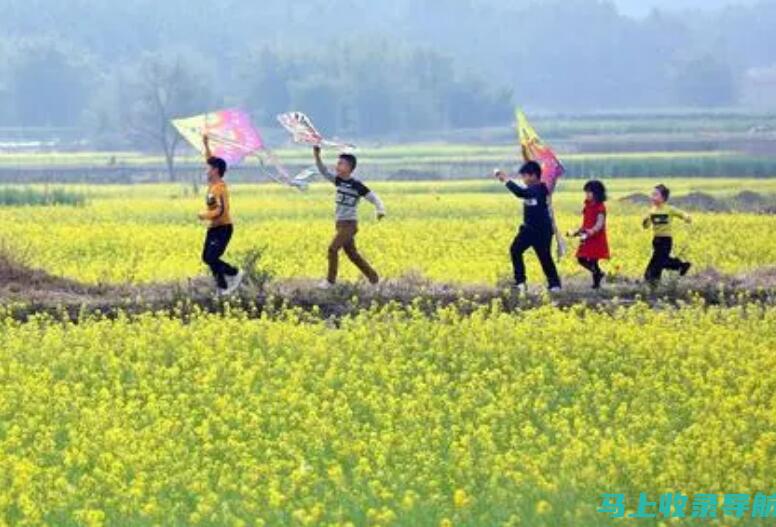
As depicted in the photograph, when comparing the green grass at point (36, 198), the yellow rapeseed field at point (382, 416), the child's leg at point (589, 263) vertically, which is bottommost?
the green grass at point (36, 198)

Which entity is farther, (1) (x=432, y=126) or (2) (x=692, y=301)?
(1) (x=432, y=126)

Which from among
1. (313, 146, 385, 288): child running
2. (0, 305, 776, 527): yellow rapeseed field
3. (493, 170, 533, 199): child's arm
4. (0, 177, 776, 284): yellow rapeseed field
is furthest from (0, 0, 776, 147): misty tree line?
(0, 305, 776, 527): yellow rapeseed field

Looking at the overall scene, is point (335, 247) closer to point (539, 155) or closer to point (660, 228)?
point (539, 155)

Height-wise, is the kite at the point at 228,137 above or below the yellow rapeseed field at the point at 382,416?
above

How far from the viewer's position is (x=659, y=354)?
15562 millimetres

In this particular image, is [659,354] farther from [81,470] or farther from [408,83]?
[408,83]

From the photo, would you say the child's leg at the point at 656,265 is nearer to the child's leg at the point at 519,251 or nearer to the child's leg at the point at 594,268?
the child's leg at the point at 594,268

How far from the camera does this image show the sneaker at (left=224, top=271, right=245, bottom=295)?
1920 cm

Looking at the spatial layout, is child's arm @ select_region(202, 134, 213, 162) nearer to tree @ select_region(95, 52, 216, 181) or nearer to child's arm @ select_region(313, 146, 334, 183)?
child's arm @ select_region(313, 146, 334, 183)

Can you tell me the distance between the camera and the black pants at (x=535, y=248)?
1941cm

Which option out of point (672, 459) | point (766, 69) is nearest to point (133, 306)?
point (672, 459)

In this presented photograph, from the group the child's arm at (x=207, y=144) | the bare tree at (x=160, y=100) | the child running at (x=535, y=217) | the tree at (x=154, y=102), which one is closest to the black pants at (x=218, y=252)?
the child's arm at (x=207, y=144)

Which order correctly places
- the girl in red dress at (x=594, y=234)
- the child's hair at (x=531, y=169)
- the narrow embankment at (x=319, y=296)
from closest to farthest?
the narrow embankment at (x=319, y=296)
the child's hair at (x=531, y=169)
the girl in red dress at (x=594, y=234)

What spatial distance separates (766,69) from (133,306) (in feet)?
501
